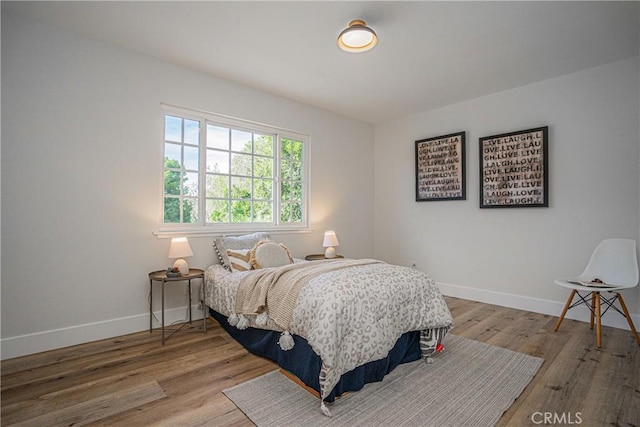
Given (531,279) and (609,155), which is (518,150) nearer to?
(609,155)

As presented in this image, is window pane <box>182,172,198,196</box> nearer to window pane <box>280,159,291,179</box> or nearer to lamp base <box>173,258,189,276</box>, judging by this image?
lamp base <box>173,258,189,276</box>

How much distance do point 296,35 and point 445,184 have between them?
2.81m

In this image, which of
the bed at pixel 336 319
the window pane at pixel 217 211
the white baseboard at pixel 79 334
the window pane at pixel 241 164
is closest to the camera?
the bed at pixel 336 319

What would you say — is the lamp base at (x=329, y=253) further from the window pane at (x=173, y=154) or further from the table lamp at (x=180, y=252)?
the window pane at (x=173, y=154)

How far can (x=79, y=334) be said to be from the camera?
8.81ft

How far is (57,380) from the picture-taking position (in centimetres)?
211

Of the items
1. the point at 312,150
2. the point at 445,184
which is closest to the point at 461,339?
the point at 445,184

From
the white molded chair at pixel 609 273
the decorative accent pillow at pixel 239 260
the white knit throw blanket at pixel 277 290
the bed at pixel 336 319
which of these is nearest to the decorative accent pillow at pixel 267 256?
the decorative accent pillow at pixel 239 260

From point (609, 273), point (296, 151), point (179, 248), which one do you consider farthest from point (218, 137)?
point (609, 273)

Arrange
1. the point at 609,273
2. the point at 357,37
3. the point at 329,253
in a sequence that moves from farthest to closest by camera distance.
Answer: the point at 329,253, the point at 609,273, the point at 357,37

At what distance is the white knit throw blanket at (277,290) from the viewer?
2139mm

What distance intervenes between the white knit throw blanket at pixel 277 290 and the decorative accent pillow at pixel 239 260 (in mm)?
369

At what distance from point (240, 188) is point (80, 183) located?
1.54 metres

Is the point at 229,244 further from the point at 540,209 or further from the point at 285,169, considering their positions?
the point at 540,209
